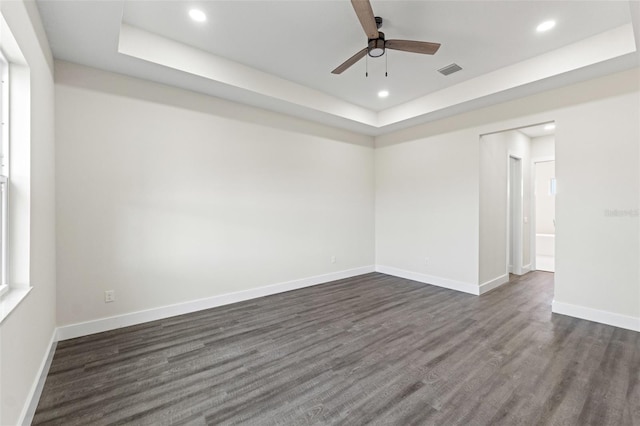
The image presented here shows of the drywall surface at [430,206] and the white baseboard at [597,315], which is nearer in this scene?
the white baseboard at [597,315]

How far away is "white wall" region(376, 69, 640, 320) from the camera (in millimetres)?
3146

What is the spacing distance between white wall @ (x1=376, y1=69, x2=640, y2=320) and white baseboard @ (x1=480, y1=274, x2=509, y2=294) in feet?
0.73

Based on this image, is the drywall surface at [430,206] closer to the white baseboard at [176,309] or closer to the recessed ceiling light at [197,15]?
the white baseboard at [176,309]

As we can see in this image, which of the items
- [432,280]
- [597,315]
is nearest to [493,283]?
[432,280]

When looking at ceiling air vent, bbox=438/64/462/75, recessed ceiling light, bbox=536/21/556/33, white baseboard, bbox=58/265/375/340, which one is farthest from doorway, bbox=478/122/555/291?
white baseboard, bbox=58/265/375/340

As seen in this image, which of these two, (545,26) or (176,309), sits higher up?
(545,26)

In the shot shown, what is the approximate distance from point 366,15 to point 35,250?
3.07 metres

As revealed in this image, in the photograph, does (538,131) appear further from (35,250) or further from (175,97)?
(35,250)

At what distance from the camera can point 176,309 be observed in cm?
349

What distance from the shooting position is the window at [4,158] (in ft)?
5.89

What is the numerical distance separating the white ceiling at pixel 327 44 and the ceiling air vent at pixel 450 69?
0.09 meters

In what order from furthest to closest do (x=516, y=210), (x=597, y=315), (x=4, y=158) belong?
(x=516, y=210)
(x=597, y=315)
(x=4, y=158)

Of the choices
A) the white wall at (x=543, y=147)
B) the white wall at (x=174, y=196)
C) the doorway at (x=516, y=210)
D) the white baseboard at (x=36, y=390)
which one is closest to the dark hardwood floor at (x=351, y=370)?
the white baseboard at (x=36, y=390)

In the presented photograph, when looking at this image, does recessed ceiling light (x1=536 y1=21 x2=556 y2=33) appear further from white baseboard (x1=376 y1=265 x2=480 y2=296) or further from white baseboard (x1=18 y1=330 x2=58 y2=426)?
white baseboard (x1=18 y1=330 x2=58 y2=426)
